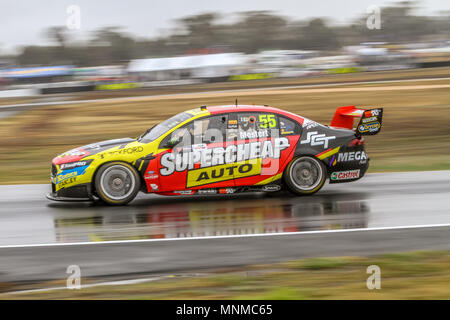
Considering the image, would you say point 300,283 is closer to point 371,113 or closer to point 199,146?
point 199,146

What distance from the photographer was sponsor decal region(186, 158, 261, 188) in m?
9.45

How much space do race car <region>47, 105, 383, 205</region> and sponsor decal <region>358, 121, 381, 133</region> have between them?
31 centimetres

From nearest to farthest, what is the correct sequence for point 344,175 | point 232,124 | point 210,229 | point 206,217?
point 210,229, point 206,217, point 232,124, point 344,175

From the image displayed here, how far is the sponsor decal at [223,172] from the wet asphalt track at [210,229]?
16.7 inches

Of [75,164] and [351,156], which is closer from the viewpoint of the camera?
[75,164]

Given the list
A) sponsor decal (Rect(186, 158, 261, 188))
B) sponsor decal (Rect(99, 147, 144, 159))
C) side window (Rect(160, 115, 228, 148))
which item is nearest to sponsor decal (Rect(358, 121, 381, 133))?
sponsor decal (Rect(186, 158, 261, 188))

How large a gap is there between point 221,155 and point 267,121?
0.98 meters

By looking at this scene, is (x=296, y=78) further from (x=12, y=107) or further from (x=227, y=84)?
(x=12, y=107)

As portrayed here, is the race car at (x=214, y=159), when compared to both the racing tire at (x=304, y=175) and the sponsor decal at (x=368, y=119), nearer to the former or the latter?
the racing tire at (x=304, y=175)

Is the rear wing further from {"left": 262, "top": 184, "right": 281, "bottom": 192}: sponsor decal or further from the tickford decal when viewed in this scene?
{"left": 262, "top": 184, "right": 281, "bottom": 192}: sponsor decal

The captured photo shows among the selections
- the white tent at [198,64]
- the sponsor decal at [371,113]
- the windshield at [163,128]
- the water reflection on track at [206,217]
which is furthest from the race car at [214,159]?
the white tent at [198,64]

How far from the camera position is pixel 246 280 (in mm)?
5816

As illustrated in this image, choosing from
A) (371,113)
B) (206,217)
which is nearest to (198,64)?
(371,113)

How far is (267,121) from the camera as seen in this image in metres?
9.81
